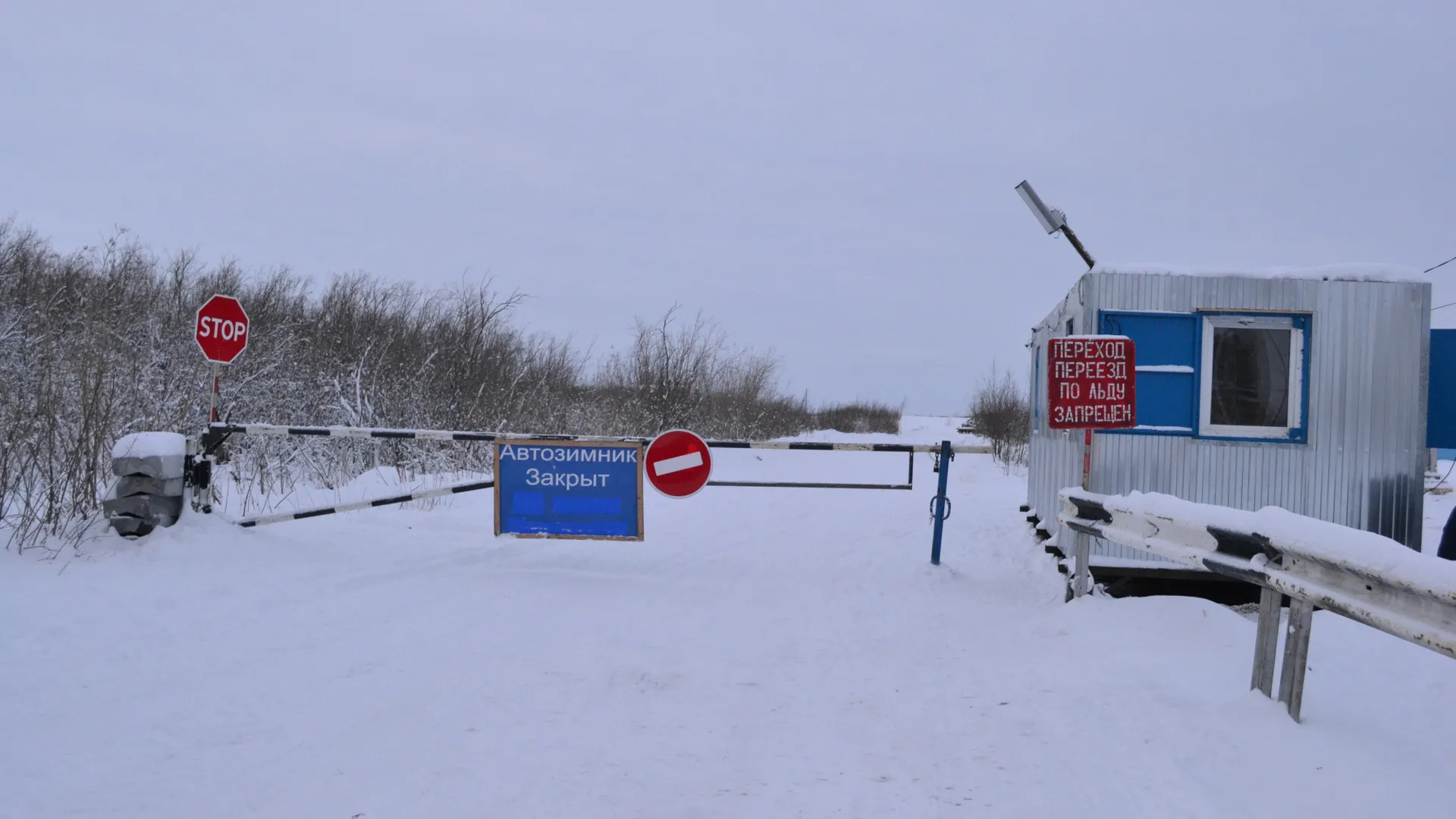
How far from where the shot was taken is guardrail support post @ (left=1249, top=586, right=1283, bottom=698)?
14.6 ft

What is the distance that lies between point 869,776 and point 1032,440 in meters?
9.24

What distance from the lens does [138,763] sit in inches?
154

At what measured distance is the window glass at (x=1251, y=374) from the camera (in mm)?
8734

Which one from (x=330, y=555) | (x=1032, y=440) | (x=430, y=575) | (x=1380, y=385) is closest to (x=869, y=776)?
(x=430, y=575)

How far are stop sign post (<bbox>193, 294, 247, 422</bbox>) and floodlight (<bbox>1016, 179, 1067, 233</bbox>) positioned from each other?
25.3ft

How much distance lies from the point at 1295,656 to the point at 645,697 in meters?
3.13

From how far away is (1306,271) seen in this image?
8656mm

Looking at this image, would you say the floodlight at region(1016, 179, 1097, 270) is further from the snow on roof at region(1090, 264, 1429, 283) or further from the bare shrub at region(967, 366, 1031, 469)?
the bare shrub at region(967, 366, 1031, 469)

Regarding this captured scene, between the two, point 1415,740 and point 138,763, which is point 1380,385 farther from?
point 138,763

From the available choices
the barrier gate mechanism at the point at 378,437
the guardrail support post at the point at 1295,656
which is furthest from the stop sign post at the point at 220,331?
the guardrail support post at the point at 1295,656

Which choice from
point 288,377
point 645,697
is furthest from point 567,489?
point 288,377

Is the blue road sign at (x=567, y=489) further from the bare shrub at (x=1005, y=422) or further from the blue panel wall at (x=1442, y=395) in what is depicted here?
the bare shrub at (x=1005, y=422)

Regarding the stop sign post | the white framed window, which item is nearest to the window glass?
the white framed window

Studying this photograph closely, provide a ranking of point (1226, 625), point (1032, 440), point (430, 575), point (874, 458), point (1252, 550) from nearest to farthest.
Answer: point (1252, 550) → point (1226, 625) → point (430, 575) → point (1032, 440) → point (874, 458)
